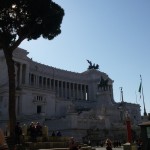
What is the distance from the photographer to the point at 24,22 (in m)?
23.0

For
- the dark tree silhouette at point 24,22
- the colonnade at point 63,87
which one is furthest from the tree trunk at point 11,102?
the colonnade at point 63,87

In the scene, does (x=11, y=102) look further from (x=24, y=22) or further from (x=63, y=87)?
(x=63, y=87)

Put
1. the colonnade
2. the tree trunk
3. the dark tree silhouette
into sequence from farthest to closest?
the colonnade, the dark tree silhouette, the tree trunk

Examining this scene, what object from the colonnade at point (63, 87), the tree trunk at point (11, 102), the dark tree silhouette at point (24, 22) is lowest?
the tree trunk at point (11, 102)

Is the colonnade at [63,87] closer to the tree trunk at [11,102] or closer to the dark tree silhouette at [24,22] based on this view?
the dark tree silhouette at [24,22]

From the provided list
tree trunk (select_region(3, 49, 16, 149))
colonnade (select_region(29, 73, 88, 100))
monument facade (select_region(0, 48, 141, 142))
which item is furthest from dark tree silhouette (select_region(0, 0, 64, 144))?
colonnade (select_region(29, 73, 88, 100))

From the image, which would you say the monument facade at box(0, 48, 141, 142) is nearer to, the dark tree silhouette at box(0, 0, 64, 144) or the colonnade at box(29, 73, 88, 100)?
the colonnade at box(29, 73, 88, 100)

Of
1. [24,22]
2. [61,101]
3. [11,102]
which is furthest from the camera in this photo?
[61,101]

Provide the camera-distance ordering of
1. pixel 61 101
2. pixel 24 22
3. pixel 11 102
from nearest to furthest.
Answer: pixel 11 102, pixel 24 22, pixel 61 101

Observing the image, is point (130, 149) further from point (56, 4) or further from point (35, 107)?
point (35, 107)

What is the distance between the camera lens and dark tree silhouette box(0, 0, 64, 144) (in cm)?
2197

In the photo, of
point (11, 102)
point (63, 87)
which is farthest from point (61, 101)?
point (11, 102)

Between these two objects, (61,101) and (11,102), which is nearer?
(11,102)

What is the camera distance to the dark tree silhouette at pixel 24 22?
72.1 ft
